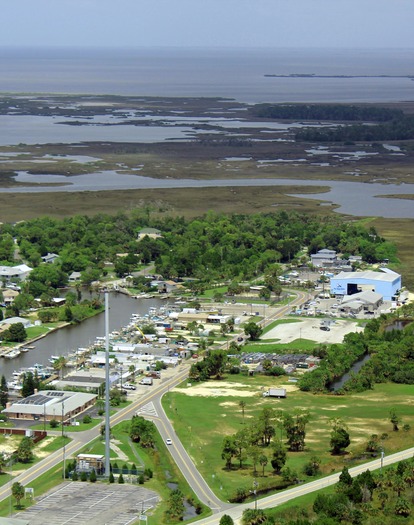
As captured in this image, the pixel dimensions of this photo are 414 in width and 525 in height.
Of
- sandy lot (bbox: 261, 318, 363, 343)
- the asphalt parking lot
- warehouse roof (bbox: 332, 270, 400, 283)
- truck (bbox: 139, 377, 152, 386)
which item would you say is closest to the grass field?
truck (bbox: 139, 377, 152, 386)

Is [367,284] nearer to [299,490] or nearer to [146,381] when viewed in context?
[146,381]

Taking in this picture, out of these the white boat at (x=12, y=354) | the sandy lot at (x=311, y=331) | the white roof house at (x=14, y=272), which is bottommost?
the white boat at (x=12, y=354)

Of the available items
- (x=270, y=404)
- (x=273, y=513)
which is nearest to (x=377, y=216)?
(x=270, y=404)

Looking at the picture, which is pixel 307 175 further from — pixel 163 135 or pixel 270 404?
pixel 270 404

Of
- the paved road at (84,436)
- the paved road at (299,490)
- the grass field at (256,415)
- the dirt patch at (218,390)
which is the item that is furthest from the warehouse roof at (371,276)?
Result: the paved road at (299,490)

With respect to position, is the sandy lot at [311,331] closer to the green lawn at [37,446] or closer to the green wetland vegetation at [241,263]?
the green wetland vegetation at [241,263]

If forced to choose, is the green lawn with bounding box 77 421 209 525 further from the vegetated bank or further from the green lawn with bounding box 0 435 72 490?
the vegetated bank

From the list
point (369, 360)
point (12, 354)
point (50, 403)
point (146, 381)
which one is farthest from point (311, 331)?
point (50, 403)
